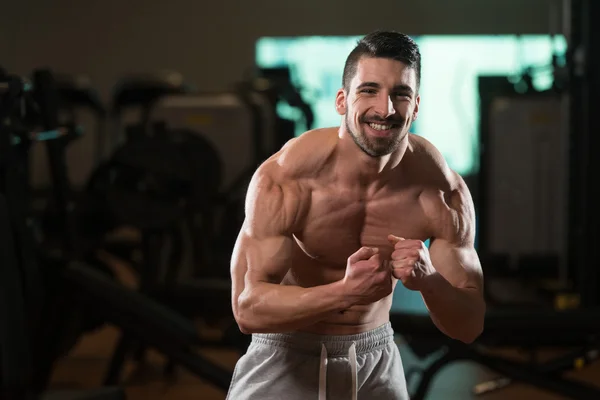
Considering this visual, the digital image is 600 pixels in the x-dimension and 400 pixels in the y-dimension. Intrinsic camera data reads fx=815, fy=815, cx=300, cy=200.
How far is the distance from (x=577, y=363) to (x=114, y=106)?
3.31 meters

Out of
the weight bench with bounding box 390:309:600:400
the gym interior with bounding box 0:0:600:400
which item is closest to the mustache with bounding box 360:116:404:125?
the gym interior with bounding box 0:0:600:400

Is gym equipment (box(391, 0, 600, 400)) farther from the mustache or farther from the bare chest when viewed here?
the mustache

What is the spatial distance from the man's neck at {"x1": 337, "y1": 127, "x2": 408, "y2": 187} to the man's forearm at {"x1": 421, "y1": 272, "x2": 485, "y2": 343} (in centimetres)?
17

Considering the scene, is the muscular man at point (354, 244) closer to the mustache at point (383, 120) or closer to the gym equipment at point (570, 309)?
the mustache at point (383, 120)

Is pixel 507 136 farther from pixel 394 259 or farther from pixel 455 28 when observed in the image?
pixel 394 259

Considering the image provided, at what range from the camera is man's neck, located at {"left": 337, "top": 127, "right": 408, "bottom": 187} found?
3.83 ft

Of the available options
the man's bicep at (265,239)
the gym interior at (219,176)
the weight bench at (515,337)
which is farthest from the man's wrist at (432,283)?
the weight bench at (515,337)

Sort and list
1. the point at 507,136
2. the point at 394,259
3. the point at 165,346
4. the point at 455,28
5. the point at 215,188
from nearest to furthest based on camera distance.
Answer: the point at 394,259, the point at 165,346, the point at 215,188, the point at 507,136, the point at 455,28

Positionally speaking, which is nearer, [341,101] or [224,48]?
[341,101]

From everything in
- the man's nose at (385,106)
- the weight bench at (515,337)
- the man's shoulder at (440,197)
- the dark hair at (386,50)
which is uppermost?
the dark hair at (386,50)

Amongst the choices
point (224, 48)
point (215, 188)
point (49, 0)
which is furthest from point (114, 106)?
point (49, 0)

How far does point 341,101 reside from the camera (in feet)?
3.82

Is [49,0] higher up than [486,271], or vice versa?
[49,0]

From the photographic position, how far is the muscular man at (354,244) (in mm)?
1099
